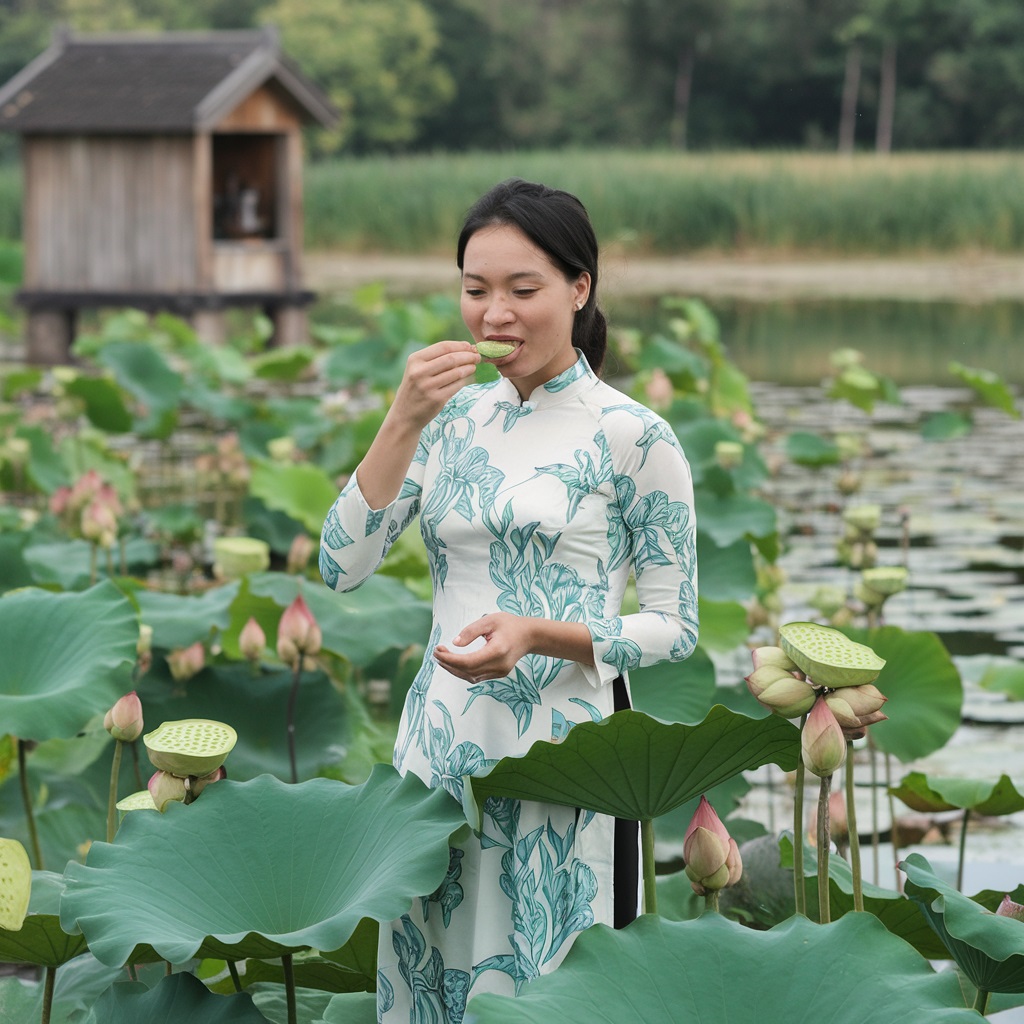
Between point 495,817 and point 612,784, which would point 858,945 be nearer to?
point 612,784

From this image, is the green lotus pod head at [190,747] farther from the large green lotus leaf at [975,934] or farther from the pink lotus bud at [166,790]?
the large green lotus leaf at [975,934]

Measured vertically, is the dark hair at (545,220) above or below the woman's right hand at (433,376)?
above

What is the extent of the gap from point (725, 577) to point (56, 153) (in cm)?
738

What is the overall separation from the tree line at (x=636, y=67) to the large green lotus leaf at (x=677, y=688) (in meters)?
29.0

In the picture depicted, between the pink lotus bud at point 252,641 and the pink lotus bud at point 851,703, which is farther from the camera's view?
the pink lotus bud at point 252,641

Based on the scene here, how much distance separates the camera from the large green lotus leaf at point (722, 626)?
3.08 metres

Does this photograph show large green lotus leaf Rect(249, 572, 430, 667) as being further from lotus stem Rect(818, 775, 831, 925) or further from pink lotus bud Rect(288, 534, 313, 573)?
lotus stem Rect(818, 775, 831, 925)

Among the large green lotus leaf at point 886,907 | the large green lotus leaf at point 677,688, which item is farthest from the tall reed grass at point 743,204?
the large green lotus leaf at point 886,907

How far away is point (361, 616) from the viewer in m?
2.62

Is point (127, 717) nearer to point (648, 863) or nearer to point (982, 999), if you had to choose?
point (648, 863)

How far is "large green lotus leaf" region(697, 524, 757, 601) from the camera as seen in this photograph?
3.28 metres

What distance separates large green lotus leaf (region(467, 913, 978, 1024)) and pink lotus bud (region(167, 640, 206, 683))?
4.28ft

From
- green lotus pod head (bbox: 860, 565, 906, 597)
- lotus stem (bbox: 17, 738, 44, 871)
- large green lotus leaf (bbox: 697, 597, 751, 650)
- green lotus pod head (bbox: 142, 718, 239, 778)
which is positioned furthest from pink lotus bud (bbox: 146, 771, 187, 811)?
large green lotus leaf (bbox: 697, 597, 751, 650)

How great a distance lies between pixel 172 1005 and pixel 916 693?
58.2 inches
